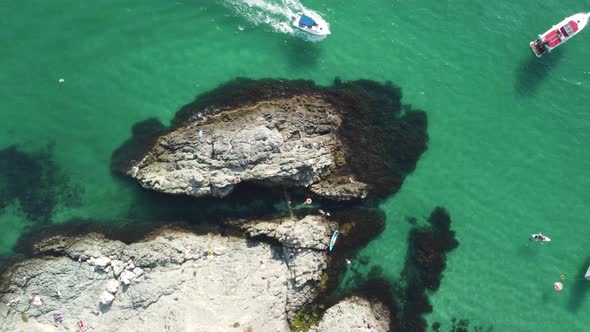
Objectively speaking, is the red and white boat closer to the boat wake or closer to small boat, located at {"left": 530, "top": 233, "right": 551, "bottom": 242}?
small boat, located at {"left": 530, "top": 233, "right": 551, "bottom": 242}

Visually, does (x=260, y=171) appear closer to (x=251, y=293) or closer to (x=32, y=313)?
(x=251, y=293)

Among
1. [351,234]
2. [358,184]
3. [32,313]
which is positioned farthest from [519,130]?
[32,313]

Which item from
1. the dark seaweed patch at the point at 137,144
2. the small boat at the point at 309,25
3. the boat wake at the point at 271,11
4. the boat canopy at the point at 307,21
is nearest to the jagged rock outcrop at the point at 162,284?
the dark seaweed patch at the point at 137,144

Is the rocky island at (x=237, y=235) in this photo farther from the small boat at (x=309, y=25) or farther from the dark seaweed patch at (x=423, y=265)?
the small boat at (x=309, y=25)

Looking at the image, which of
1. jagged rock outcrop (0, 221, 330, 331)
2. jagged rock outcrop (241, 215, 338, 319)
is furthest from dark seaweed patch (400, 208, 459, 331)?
jagged rock outcrop (0, 221, 330, 331)

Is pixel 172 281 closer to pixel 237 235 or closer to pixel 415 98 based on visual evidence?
pixel 237 235
